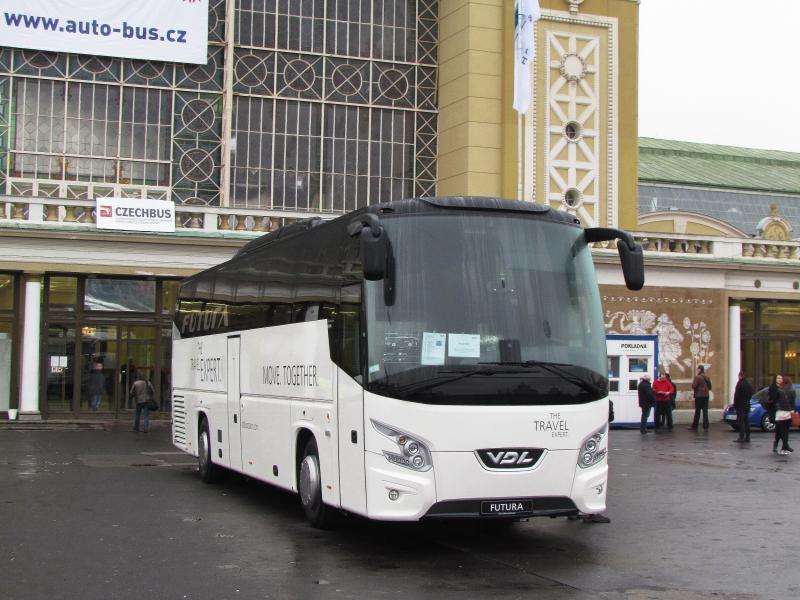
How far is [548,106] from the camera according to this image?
37.2 metres

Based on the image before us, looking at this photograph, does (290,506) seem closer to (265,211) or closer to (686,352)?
(265,211)

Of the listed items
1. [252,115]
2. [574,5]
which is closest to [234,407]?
[252,115]

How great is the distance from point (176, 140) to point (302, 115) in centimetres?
398

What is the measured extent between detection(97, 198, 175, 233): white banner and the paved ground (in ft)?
47.4

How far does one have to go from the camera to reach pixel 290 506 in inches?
600

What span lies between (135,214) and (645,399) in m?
15.1

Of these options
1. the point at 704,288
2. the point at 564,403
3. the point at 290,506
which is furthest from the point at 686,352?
the point at 564,403

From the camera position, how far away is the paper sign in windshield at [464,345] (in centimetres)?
1101

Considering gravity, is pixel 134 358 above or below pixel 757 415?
above

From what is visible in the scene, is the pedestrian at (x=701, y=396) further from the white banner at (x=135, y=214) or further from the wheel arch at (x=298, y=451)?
the wheel arch at (x=298, y=451)

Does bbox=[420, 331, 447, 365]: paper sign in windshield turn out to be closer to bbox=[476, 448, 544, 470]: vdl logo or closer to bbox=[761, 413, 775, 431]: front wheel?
bbox=[476, 448, 544, 470]: vdl logo

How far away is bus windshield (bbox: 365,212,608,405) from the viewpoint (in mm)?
10992

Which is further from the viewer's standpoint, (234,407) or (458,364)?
(234,407)

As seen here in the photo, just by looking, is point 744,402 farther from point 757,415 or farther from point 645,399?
point 757,415
